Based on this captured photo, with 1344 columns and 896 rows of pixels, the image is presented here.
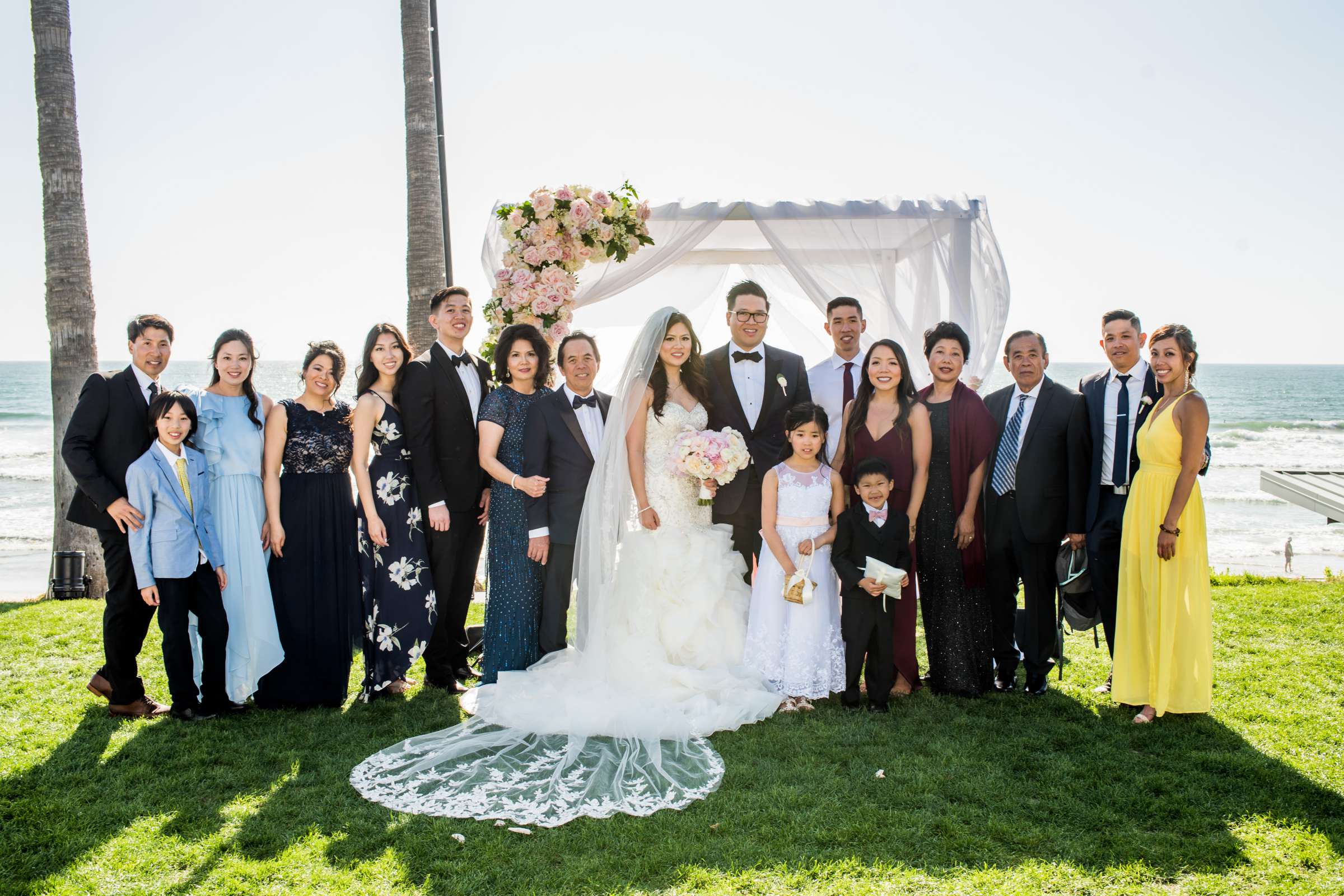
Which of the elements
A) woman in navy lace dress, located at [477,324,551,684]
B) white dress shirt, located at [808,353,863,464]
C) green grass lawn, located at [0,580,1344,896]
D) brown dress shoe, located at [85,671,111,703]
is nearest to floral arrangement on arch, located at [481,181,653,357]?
woman in navy lace dress, located at [477,324,551,684]

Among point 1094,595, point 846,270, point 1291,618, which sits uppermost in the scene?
point 846,270

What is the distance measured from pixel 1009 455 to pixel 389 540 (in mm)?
3516

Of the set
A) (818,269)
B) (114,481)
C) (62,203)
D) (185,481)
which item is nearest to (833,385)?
(818,269)

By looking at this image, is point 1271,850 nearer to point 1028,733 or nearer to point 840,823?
point 1028,733

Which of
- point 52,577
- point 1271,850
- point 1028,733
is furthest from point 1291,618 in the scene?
point 52,577

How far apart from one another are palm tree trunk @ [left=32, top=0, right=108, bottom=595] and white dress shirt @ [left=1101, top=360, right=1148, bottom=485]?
8.11 metres

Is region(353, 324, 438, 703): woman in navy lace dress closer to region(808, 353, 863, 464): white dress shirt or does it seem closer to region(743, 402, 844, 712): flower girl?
region(743, 402, 844, 712): flower girl

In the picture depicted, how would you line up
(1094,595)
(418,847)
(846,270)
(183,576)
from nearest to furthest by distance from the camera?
(418,847) < (183,576) < (1094,595) < (846,270)

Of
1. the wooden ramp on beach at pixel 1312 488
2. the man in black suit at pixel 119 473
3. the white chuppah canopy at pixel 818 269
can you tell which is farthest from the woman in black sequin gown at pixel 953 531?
the wooden ramp on beach at pixel 1312 488

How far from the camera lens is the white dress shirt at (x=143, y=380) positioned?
4.64 meters

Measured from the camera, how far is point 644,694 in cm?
447

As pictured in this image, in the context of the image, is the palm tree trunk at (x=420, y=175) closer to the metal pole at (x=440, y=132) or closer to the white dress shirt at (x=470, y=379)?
the metal pole at (x=440, y=132)

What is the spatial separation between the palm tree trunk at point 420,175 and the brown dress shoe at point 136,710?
12.7 ft

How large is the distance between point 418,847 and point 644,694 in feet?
4.91
